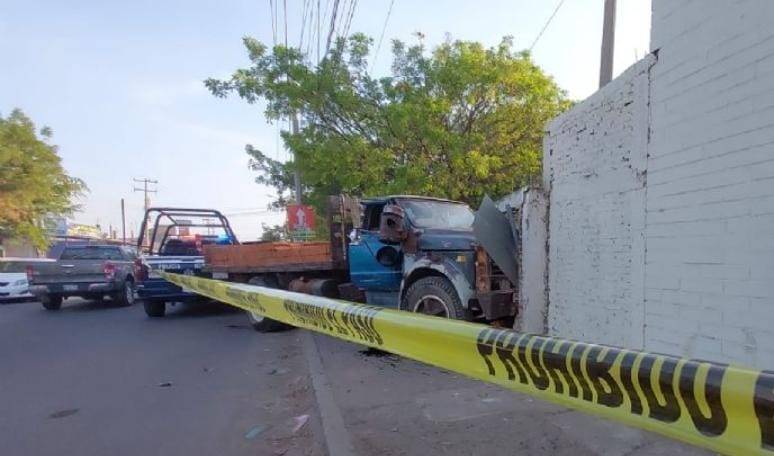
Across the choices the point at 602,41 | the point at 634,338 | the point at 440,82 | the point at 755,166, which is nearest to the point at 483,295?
the point at 634,338

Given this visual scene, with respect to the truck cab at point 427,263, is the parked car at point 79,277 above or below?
below

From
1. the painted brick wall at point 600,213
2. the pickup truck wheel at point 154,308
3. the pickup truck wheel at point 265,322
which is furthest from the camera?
the pickup truck wheel at point 154,308

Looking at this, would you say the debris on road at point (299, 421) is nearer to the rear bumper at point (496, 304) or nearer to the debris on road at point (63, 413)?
the debris on road at point (63, 413)

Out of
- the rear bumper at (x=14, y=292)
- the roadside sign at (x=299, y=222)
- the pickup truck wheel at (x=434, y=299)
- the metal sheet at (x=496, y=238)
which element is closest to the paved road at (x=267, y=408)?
the pickup truck wheel at (x=434, y=299)

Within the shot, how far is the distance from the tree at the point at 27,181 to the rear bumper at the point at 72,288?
15.6m

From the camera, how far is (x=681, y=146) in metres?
3.81

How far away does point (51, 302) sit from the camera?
49.4 ft

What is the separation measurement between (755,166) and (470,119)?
1019cm

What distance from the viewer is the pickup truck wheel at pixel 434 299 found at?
6.42 metres

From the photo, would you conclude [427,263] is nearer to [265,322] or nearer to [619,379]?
[265,322]

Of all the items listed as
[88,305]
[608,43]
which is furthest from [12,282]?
Answer: [608,43]

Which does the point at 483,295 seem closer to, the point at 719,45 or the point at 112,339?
the point at 719,45

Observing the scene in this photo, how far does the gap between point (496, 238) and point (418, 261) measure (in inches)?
43.5

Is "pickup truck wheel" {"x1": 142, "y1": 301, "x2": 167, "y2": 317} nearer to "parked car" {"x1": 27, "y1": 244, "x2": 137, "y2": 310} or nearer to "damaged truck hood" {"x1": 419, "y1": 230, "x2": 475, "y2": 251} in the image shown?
"parked car" {"x1": 27, "y1": 244, "x2": 137, "y2": 310}
